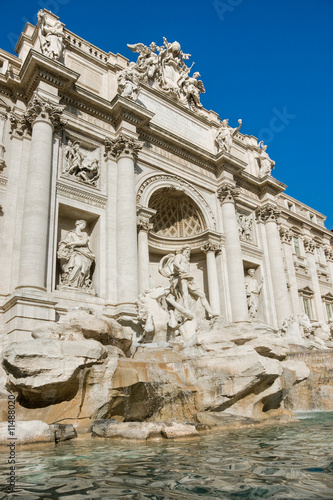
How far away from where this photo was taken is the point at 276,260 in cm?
2281

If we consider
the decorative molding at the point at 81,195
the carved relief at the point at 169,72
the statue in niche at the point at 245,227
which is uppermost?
the carved relief at the point at 169,72

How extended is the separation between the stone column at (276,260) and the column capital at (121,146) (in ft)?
32.1

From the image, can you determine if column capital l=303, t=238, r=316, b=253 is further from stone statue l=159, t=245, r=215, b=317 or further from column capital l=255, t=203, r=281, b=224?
stone statue l=159, t=245, r=215, b=317

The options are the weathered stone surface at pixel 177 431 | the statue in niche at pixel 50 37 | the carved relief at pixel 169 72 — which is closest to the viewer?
the weathered stone surface at pixel 177 431

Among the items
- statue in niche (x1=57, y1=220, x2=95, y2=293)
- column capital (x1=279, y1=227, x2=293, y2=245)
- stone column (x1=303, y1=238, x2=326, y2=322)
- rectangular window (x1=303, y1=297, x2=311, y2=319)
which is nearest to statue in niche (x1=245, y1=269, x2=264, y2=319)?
column capital (x1=279, y1=227, x2=293, y2=245)

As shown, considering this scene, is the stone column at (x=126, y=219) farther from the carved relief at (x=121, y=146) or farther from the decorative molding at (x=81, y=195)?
the decorative molding at (x=81, y=195)

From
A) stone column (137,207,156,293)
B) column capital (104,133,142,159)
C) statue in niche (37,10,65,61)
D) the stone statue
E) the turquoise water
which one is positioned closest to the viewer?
the turquoise water

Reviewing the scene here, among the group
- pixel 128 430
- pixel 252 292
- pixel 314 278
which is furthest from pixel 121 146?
pixel 314 278

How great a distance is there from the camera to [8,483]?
3.31 metres

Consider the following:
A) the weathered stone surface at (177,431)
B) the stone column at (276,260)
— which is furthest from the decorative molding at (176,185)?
the weathered stone surface at (177,431)

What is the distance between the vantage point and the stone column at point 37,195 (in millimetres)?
12914

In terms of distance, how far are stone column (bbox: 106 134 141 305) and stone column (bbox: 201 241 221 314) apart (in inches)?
205

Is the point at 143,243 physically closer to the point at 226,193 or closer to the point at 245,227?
the point at 226,193

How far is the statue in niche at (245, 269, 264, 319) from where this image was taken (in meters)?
21.3
